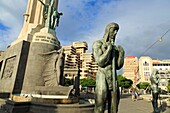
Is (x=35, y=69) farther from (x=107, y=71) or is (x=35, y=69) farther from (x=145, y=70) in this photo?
(x=145, y=70)

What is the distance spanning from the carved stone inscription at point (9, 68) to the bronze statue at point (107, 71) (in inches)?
438

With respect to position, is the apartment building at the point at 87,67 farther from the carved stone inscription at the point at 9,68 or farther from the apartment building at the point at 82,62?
the carved stone inscription at the point at 9,68

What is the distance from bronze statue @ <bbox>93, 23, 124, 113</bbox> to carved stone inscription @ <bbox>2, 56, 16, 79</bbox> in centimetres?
1113

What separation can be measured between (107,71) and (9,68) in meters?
12.3

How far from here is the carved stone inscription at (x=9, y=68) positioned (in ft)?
40.9

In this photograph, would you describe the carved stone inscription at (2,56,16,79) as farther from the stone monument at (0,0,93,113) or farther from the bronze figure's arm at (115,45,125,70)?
the bronze figure's arm at (115,45,125,70)

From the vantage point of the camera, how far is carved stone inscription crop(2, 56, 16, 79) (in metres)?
12.5

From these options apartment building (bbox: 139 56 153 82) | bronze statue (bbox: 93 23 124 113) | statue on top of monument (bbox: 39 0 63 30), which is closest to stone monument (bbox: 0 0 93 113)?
statue on top of monument (bbox: 39 0 63 30)

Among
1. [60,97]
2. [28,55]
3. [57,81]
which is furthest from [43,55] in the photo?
[60,97]

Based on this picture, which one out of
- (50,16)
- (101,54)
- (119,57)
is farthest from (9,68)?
(119,57)

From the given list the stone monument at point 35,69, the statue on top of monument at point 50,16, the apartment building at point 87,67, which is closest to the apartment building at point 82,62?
the apartment building at point 87,67

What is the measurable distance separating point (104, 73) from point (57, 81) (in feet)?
27.9

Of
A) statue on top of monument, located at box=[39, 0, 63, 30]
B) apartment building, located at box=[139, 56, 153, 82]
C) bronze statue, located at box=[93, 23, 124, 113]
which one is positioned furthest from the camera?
apartment building, located at box=[139, 56, 153, 82]

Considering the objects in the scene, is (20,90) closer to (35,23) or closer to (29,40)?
(29,40)
